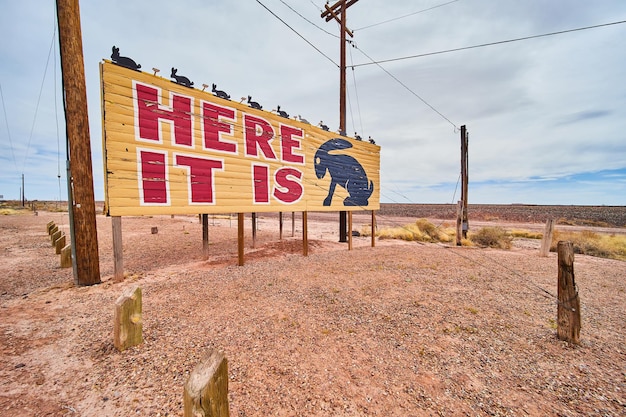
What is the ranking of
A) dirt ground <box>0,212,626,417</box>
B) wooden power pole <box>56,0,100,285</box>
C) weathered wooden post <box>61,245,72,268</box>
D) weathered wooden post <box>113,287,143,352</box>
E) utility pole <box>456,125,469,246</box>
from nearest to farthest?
1. dirt ground <box>0,212,626,417</box>
2. weathered wooden post <box>113,287,143,352</box>
3. wooden power pole <box>56,0,100,285</box>
4. weathered wooden post <box>61,245,72,268</box>
5. utility pole <box>456,125,469,246</box>

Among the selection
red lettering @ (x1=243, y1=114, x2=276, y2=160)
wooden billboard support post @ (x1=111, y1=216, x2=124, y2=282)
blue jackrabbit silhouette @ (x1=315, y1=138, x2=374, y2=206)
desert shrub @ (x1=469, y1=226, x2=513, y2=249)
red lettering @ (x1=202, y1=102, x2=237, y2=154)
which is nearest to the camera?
wooden billboard support post @ (x1=111, y1=216, x2=124, y2=282)

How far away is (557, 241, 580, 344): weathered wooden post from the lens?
3850 millimetres

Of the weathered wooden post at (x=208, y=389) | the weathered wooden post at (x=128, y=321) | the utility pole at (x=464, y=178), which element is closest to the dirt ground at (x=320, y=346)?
the weathered wooden post at (x=128, y=321)

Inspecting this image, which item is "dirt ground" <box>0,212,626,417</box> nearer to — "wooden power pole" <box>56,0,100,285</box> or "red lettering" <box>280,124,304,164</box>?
"wooden power pole" <box>56,0,100,285</box>

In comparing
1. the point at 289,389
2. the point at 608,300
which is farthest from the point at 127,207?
the point at 608,300

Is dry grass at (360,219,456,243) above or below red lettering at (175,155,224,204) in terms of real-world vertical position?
below

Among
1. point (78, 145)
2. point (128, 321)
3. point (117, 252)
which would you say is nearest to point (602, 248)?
point (128, 321)

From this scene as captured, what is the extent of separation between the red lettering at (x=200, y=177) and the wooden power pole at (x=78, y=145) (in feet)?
6.74

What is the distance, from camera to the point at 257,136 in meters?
8.90

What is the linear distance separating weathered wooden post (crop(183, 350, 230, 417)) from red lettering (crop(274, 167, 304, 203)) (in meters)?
7.94

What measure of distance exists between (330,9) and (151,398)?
1681cm

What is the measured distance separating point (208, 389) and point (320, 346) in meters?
2.44

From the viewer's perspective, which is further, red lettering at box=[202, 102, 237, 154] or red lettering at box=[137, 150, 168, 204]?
red lettering at box=[202, 102, 237, 154]

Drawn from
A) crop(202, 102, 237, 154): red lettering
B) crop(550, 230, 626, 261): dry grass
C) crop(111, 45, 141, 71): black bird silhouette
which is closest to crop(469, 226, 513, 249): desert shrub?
crop(550, 230, 626, 261): dry grass
